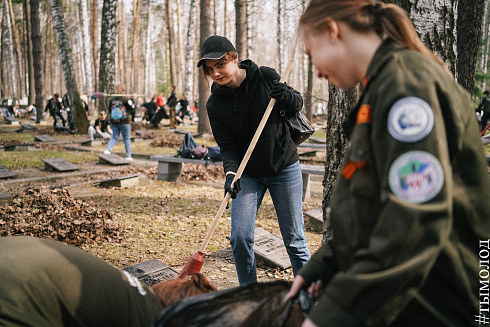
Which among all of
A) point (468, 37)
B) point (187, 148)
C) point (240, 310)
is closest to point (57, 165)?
point (187, 148)

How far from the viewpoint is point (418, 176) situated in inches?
43.3

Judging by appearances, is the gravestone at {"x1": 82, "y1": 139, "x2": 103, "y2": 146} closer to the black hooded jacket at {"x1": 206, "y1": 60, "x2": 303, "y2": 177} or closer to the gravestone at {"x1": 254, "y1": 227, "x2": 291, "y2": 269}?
the gravestone at {"x1": 254, "y1": 227, "x2": 291, "y2": 269}

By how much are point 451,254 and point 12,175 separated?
9881 mm

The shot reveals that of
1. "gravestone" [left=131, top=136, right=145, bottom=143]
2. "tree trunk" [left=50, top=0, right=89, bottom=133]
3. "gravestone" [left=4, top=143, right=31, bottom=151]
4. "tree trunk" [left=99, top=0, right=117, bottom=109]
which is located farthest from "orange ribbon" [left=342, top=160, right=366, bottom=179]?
"tree trunk" [left=50, top=0, right=89, bottom=133]

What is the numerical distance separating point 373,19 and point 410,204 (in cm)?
61

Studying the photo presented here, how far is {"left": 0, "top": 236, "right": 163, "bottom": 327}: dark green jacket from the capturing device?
1583 mm

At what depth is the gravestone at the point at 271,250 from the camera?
15.6ft

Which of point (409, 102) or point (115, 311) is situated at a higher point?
point (409, 102)

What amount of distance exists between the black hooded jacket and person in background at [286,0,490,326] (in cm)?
184

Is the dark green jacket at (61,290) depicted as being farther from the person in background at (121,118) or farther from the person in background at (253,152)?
the person in background at (121,118)

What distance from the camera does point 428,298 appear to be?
1204 mm

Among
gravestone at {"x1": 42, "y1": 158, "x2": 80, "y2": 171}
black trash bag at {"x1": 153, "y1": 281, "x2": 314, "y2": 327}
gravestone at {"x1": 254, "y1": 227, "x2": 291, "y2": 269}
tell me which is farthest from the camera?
gravestone at {"x1": 42, "y1": 158, "x2": 80, "y2": 171}

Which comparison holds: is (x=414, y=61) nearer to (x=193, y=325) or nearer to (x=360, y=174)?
(x=360, y=174)

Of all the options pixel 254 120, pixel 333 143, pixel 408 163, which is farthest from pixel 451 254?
pixel 333 143
